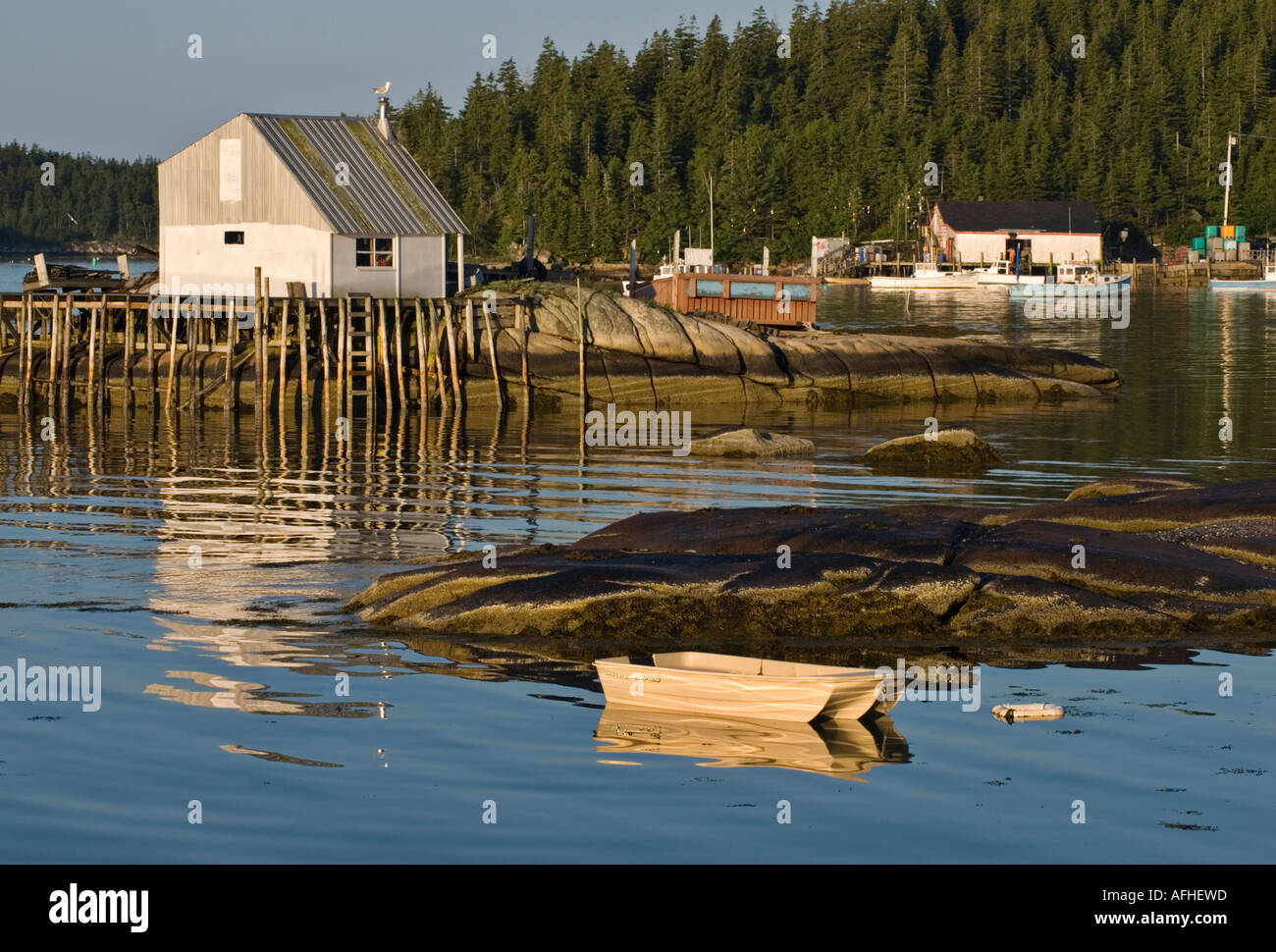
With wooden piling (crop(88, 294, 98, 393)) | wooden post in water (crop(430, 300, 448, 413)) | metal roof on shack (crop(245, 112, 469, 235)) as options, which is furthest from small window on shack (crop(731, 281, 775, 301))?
wooden piling (crop(88, 294, 98, 393))

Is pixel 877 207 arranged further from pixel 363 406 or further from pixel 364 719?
pixel 364 719

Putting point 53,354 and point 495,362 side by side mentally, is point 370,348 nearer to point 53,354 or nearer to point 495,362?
point 495,362

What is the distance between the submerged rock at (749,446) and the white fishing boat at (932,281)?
10088 centimetres

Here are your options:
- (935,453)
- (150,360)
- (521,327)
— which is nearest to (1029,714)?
(935,453)

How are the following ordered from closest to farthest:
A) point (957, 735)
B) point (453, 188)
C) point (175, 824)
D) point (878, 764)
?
point (175, 824)
point (878, 764)
point (957, 735)
point (453, 188)

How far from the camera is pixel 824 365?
47469mm

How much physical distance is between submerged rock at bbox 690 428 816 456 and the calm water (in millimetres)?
7123

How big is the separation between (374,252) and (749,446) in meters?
15.5

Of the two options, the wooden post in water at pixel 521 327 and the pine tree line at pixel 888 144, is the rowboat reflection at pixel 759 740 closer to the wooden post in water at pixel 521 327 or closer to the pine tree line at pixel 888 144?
the wooden post in water at pixel 521 327

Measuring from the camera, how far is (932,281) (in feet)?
→ 442

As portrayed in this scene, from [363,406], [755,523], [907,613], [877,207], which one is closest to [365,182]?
[363,406]

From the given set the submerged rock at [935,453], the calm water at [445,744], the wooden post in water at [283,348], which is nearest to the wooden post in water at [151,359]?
the wooden post in water at [283,348]
